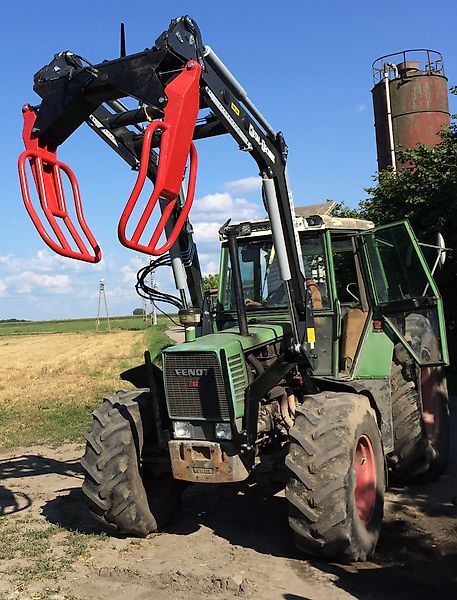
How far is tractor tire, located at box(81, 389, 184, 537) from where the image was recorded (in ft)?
18.4

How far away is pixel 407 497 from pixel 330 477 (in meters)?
2.23

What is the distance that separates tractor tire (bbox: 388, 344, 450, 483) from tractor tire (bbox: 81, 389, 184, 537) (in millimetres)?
2513

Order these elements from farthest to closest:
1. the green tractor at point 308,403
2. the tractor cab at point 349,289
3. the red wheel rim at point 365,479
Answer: the tractor cab at point 349,289 → the red wheel rim at point 365,479 → the green tractor at point 308,403

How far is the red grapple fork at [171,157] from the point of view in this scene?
398 cm

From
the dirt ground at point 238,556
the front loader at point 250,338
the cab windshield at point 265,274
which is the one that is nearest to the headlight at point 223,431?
the front loader at point 250,338

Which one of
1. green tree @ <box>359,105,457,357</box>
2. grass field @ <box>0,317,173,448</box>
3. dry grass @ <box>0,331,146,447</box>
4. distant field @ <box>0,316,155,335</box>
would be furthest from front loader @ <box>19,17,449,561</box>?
distant field @ <box>0,316,155,335</box>

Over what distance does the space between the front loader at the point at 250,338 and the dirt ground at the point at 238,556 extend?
227mm

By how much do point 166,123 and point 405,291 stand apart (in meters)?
3.42

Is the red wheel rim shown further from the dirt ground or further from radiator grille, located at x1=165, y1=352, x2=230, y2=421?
radiator grille, located at x1=165, y1=352, x2=230, y2=421

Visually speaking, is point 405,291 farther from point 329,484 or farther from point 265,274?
point 329,484

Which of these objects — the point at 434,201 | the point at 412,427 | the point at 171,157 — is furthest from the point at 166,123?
the point at 434,201

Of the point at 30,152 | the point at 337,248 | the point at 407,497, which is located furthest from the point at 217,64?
the point at 407,497

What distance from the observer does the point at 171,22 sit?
190 inches

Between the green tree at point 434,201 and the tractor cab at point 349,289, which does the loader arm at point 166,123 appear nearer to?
the tractor cab at point 349,289
